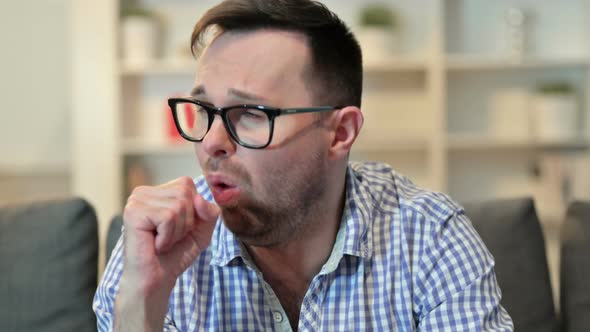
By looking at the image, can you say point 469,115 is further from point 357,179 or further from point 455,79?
point 357,179

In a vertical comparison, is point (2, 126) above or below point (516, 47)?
below

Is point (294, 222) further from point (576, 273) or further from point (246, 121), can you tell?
point (576, 273)

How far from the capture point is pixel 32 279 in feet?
5.15

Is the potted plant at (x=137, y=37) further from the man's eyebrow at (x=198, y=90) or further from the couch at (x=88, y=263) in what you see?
the man's eyebrow at (x=198, y=90)

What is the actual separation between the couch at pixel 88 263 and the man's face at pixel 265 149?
1.52ft

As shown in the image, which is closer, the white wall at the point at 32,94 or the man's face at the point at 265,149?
the man's face at the point at 265,149

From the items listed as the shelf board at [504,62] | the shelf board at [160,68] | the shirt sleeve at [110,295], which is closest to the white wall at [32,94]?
the shelf board at [160,68]

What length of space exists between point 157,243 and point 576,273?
3.17 ft

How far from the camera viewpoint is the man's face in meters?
1.27

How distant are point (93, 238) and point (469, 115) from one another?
8.46 ft

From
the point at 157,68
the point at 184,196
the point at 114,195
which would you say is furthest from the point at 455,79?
the point at 184,196

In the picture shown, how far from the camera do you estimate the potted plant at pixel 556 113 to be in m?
3.62

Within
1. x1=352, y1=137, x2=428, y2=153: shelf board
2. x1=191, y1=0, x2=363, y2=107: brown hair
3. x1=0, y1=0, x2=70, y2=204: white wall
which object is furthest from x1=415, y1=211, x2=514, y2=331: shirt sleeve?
x1=0, y1=0, x2=70, y2=204: white wall

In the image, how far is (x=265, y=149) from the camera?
4.19ft
